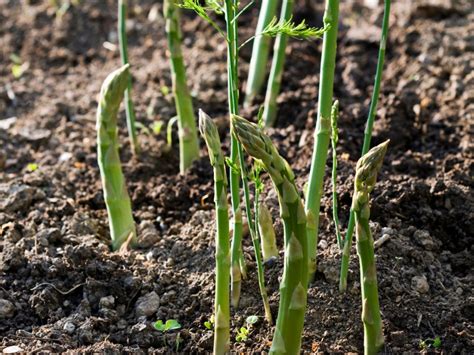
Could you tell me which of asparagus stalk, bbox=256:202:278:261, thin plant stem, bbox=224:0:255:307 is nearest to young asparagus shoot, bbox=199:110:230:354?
thin plant stem, bbox=224:0:255:307

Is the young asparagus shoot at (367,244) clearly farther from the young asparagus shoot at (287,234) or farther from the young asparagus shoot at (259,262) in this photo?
the young asparagus shoot at (259,262)

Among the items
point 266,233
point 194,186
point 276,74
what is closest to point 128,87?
point 194,186

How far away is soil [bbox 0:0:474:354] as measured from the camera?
2.51 m

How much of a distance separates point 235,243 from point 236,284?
169 mm

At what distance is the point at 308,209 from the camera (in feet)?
8.29

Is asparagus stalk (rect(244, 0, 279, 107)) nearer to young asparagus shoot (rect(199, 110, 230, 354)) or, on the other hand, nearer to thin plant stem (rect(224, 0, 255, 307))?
thin plant stem (rect(224, 0, 255, 307))

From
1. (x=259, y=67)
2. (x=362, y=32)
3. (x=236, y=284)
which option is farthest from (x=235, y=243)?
(x=362, y=32)

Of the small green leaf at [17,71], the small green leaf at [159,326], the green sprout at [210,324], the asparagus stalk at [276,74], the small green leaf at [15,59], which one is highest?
the small green leaf at [15,59]

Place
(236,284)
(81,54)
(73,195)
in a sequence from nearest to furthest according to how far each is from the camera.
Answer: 1. (236,284)
2. (73,195)
3. (81,54)

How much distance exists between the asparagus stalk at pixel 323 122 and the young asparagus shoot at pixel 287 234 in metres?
0.41

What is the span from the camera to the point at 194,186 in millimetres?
3293

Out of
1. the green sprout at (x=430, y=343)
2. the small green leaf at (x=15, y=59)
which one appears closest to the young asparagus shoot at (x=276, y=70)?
the green sprout at (x=430, y=343)

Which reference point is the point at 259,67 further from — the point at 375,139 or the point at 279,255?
the point at 279,255

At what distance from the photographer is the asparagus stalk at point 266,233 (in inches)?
103
